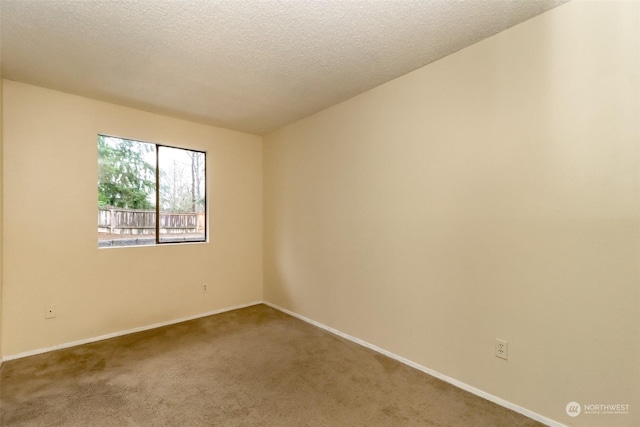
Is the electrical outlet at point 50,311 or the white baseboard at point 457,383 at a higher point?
the electrical outlet at point 50,311

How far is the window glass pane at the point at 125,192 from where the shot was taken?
3.16m

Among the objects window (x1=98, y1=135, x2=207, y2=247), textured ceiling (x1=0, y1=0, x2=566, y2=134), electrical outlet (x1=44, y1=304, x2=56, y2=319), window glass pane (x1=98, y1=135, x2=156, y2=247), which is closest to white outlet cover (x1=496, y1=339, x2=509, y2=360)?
textured ceiling (x1=0, y1=0, x2=566, y2=134)

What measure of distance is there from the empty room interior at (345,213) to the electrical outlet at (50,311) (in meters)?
0.02

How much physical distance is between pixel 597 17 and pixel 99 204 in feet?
14.1

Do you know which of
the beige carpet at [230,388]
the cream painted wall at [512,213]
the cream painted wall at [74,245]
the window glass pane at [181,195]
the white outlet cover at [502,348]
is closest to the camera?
the cream painted wall at [512,213]

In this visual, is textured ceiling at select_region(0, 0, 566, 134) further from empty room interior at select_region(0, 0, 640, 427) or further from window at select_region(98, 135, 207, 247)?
window at select_region(98, 135, 207, 247)

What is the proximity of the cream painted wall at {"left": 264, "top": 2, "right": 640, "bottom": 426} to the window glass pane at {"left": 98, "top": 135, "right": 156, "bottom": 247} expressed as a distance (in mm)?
2336

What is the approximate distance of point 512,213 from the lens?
6.40ft

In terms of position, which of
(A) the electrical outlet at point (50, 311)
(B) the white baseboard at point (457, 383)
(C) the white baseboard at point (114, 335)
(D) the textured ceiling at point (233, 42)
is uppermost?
(D) the textured ceiling at point (233, 42)

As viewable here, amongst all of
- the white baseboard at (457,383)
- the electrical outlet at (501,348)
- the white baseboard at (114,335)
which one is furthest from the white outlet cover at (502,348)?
the white baseboard at (114,335)

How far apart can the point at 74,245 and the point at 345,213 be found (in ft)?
9.13

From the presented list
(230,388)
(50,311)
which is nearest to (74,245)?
(50,311)

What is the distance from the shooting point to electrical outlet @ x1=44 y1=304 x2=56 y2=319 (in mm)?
2770

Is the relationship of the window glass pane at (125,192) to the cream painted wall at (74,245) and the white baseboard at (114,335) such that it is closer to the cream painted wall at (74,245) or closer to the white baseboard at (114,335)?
the cream painted wall at (74,245)
